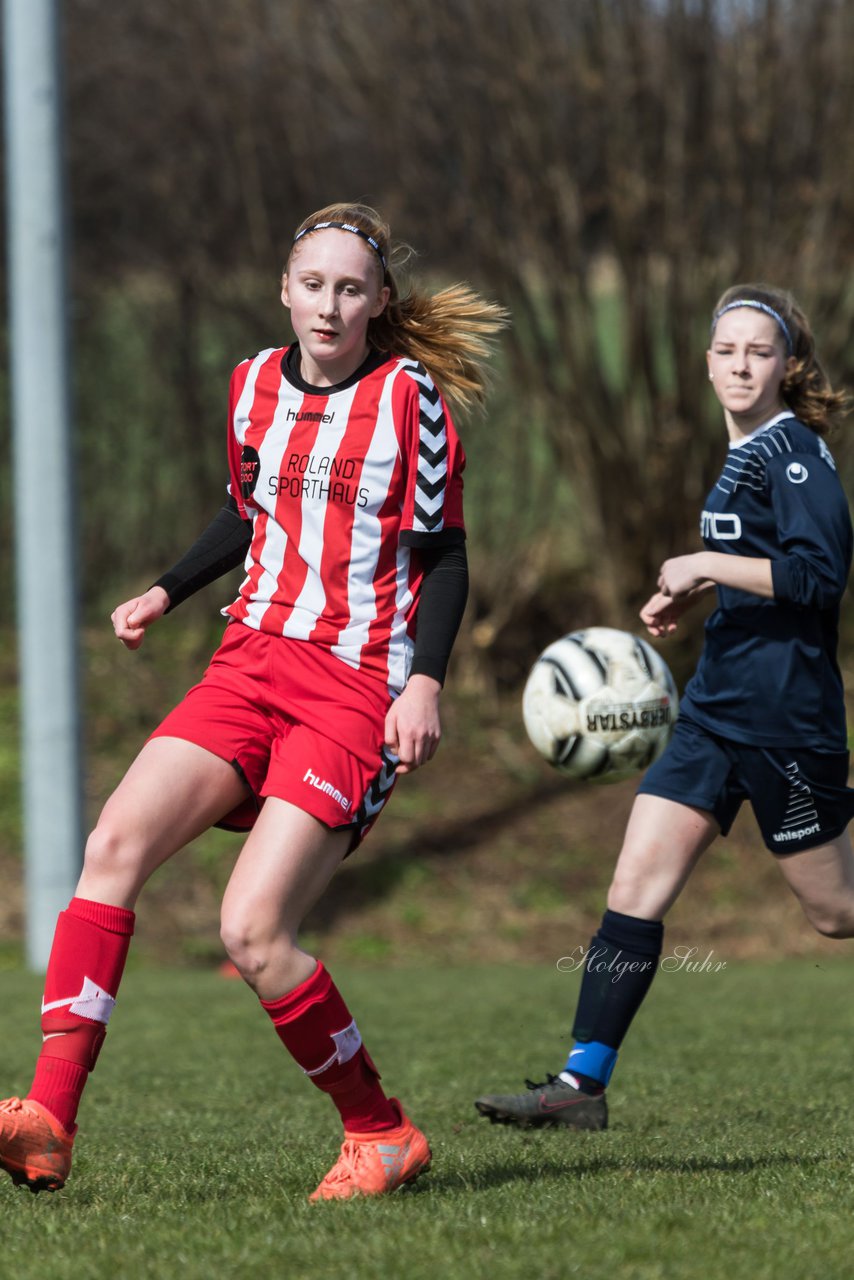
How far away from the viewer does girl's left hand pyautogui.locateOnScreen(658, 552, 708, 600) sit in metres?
4.39

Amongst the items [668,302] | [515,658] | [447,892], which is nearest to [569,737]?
[447,892]

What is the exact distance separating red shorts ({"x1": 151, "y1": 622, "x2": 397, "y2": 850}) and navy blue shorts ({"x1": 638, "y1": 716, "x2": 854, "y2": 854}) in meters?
1.16

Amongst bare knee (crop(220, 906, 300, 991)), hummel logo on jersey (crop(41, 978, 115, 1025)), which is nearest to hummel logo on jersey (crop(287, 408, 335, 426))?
bare knee (crop(220, 906, 300, 991))

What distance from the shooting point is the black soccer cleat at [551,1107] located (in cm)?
488

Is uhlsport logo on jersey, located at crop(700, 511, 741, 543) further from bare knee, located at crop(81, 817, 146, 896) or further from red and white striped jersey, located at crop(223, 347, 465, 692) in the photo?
bare knee, located at crop(81, 817, 146, 896)

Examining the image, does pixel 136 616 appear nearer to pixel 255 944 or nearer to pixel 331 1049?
pixel 255 944

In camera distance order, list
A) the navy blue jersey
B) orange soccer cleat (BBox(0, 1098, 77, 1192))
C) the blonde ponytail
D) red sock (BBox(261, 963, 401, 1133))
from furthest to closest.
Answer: the navy blue jersey, the blonde ponytail, red sock (BBox(261, 963, 401, 1133)), orange soccer cleat (BBox(0, 1098, 77, 1192))

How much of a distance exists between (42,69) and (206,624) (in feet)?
19.7

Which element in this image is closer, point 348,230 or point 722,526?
point 348,230

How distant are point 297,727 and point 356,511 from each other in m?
0.49

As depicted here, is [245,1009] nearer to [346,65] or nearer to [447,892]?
[447,892]

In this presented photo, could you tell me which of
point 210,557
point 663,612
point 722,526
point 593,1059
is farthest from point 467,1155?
point 722,526

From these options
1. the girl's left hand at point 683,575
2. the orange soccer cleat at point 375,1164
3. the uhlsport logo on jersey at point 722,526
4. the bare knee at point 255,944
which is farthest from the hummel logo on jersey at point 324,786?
the uhlsport logo on jersey at point 722,526

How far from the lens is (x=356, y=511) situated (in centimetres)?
382
